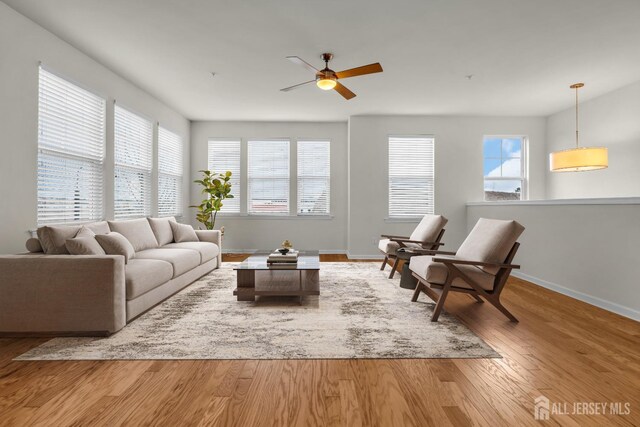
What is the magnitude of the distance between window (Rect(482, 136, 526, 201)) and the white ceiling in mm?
1286

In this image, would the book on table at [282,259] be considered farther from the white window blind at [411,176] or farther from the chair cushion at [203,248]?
the white window blind at [411,176]

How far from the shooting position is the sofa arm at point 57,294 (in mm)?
2580

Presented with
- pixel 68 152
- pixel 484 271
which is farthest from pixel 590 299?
pixel 68 152

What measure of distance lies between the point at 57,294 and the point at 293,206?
516 centimetres

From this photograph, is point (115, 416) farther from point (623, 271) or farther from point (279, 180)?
point (279, 180)

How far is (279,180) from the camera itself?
7523 millimetres

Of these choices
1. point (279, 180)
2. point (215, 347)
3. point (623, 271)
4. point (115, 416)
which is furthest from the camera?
point (279, 180)

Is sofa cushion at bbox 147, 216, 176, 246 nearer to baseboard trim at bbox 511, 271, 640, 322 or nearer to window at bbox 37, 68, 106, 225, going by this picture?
window at bbox 37, 68, 106, 225

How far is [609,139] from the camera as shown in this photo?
5551 mm

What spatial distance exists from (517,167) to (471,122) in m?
1.39

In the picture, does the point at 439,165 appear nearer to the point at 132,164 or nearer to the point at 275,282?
the point at 275,282

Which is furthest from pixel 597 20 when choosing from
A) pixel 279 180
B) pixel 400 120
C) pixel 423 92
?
pixel 279 180

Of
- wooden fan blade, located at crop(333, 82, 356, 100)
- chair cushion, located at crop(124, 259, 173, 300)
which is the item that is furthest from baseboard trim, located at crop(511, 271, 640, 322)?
chair cushion, located at crop(124, 259, 173, 300)

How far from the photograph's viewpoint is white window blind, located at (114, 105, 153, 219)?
490cm
